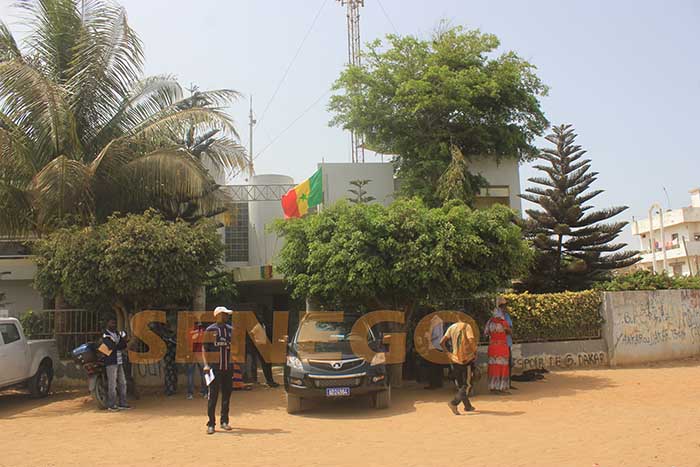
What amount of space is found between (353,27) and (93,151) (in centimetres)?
1590

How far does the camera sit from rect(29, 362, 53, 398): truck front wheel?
37.3 feet

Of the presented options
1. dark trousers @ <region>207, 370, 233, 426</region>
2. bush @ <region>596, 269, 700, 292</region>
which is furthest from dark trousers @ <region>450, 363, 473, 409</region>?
bush @ <region>596, 269, 700, 292</region>

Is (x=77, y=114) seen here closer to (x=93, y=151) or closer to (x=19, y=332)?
(x=93, y=151)

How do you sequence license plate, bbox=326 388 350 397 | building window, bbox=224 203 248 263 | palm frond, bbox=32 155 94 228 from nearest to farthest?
license plate, bbox=326 388 350 397 → palm frond, bbox=32 155 94 228 → building window, bbox=224 203 248 263

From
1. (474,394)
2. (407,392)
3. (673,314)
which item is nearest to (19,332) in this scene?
(407,392)

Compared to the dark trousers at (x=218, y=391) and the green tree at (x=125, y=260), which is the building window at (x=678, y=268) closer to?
the green tree at (x=125, y=260)

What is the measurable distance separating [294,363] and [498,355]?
391 cm

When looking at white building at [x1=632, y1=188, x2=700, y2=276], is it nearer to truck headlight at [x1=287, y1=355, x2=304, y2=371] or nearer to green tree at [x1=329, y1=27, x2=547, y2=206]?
green tree at [x1=329, y1=27, x2=547, y2=206]

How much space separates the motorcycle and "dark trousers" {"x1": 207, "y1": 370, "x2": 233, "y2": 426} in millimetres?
3098

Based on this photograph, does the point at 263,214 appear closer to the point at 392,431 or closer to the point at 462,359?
the point at 462,359

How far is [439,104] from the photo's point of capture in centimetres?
1962

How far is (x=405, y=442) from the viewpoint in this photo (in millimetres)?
7383

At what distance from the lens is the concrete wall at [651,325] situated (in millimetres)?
14297

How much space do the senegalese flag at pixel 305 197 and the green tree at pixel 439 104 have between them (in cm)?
311
